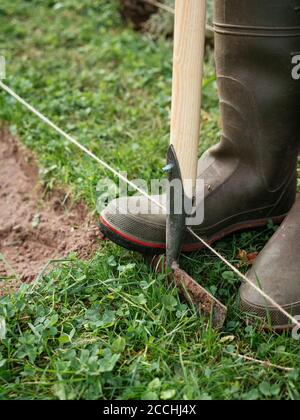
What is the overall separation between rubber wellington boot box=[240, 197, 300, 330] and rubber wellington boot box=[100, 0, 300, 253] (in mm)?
196

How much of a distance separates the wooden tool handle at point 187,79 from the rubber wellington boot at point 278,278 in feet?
0.93

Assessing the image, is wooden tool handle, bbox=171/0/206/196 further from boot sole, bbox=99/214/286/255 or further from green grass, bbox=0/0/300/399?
green grass, bbox=0/0/300/399

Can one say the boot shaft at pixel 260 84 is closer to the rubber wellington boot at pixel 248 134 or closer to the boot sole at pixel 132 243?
the rubber wellington boot at pixel 248 134

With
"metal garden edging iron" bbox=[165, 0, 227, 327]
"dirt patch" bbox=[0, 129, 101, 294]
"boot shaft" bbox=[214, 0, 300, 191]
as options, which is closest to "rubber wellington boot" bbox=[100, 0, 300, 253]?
"boot shaft" bbox=[214, 0, 300, 191]

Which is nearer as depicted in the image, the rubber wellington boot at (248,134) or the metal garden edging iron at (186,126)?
the metal garden edging iron at (186,126)

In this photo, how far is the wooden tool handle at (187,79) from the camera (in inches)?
50.5

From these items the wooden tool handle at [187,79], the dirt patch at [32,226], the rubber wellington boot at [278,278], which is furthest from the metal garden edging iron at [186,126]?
the dirt patch at [32,226]

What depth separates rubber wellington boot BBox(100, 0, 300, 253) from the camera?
1.42 m

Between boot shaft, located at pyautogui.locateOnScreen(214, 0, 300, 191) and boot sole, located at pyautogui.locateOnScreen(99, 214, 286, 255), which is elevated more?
boot shaft, located at pyautogui.locateOnScreen(214, 0, 300, 191)

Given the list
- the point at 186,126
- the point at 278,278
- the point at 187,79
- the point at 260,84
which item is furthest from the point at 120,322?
the point at 260,84

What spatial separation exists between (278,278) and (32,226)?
3.04ft

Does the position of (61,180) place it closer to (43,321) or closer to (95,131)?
(95,131)
